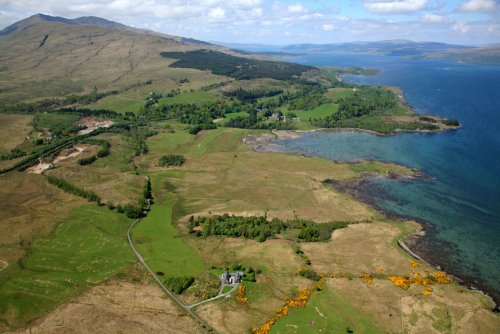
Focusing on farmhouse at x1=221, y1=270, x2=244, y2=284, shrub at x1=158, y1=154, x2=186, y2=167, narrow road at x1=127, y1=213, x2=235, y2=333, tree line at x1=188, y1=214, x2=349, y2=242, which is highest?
shrub at x1=158, y1=154, x2=186, y2=167

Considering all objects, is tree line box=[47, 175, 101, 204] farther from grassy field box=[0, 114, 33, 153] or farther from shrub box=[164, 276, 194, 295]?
grassy field box=[0, 114, 33, 153]

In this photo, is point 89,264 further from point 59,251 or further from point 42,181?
point 42,181

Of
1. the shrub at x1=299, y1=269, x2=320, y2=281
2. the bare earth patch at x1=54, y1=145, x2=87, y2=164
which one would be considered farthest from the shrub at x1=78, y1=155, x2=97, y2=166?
the shrub at x1=299, y1=269, x2=320, y2=281

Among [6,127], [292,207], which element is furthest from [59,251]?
[6,127]

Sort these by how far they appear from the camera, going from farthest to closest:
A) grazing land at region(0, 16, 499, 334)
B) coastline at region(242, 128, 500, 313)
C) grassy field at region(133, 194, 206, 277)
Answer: grassy field at region(133, 194, 206, 277), coastline at region(242, 128, 500, 313), grazing land at region(0, 16, 499, 334)

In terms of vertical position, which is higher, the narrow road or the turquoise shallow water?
the turquoise shallow water

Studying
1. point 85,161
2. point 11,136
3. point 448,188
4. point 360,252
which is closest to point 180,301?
point 360,252

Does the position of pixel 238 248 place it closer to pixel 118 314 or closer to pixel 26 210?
pixel 118 314
